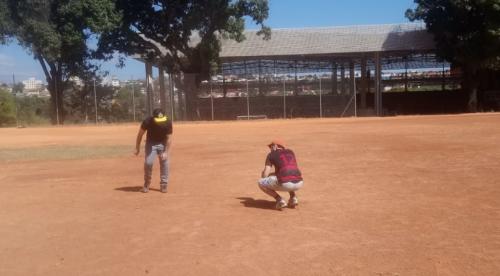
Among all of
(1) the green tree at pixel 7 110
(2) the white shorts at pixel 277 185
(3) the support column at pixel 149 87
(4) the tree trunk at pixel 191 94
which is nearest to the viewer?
(2) the white shorts at pixel 277 185

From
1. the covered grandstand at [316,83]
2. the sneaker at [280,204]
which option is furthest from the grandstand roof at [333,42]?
the sneaker at [280,204]

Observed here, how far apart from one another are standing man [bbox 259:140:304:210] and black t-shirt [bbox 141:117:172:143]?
2.41m

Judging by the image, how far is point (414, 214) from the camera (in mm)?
8156

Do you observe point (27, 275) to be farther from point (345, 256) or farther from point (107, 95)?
point (107, 95)

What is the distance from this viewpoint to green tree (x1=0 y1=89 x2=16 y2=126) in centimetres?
3732

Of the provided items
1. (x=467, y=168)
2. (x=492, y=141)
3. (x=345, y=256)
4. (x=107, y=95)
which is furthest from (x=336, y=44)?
(x=345, y=256)

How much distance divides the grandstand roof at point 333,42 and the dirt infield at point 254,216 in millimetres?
20427

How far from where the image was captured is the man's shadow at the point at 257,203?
9.05 metres

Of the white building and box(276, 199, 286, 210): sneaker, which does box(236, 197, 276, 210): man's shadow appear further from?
the white building

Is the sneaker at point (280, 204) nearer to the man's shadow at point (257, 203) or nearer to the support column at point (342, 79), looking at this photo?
the man's shadow at point (257, 203)

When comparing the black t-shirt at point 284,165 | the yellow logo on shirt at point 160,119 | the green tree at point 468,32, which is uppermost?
the green tree at point 468,32

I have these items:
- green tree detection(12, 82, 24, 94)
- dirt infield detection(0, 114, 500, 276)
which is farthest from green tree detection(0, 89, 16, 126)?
dirt infield detection(0, 114, 500, 276)

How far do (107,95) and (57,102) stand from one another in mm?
3042

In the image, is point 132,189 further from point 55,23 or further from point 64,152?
point 55,23
